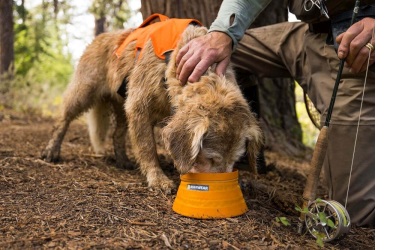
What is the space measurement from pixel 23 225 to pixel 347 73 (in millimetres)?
2754

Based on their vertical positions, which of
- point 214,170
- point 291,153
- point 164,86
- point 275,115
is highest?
point 164,86

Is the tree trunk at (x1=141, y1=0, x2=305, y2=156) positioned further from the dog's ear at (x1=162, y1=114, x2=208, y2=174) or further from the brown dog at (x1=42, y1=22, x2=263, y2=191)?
the dog's ear at (x1=162, y1=114, x2=208, y2=174)

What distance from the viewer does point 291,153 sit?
6.49 m

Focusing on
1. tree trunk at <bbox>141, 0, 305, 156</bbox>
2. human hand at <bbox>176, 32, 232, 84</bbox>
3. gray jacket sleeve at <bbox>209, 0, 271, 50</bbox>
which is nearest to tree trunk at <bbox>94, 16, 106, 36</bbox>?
tree trunk at <bbox>141, 0, 305, 156</bbox>

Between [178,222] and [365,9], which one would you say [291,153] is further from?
[178,222]

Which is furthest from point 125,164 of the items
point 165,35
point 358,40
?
point 358,40

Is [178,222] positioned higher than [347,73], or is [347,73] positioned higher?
[347,73]

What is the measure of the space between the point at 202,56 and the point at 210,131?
72 centimetres

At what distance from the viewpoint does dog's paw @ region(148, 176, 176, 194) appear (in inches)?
142

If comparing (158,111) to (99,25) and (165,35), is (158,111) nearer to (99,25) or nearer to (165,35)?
(165,35)

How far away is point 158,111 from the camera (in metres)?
4.02

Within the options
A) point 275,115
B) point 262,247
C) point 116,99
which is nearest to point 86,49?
point 116,99

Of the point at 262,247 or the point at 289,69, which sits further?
the point at 289,69

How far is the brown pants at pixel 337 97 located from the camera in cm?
358
